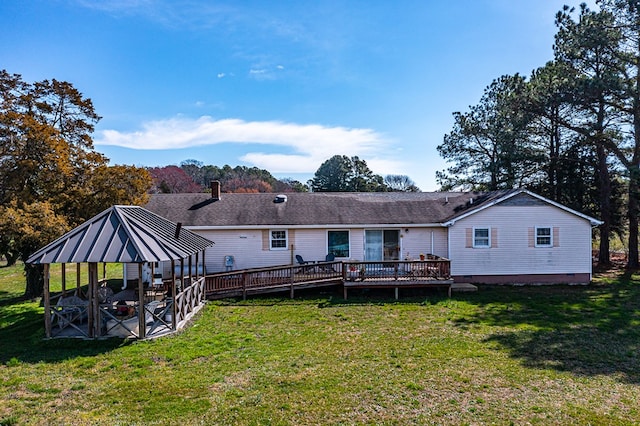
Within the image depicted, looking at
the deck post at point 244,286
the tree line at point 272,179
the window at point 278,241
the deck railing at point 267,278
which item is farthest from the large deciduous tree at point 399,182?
the deck post at point 244,286

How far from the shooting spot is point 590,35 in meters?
19.0

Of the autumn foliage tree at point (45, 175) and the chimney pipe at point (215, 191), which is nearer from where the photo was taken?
the autumn foliage tree at point (45, 175)

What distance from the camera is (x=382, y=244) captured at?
59.2ft

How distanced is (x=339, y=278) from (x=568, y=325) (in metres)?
7.92

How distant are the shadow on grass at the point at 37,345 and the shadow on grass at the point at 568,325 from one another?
992 centimetres

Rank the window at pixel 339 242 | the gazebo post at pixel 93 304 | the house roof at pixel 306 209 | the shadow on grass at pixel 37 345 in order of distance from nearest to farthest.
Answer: the shadow on grass at pixel 37 345 < the gazebo post at pixel 93 304 < the house roof at pixel 306 209 < the window at pixel 339 242

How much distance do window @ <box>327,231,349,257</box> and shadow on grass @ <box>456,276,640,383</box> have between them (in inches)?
228

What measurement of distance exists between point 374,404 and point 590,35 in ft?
72.4

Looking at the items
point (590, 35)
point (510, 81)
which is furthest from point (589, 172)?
point (590, 35)

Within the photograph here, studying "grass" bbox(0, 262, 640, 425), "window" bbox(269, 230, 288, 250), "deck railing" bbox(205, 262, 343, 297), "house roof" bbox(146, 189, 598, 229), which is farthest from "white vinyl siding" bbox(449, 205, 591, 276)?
"window" bbox(269, 230, 288, 250)

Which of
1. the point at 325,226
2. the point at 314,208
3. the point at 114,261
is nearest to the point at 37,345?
the point at 114,261

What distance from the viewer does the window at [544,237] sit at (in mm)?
17016

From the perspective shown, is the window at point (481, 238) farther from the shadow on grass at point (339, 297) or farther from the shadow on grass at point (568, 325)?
the shadow on grass at point (339, 297)

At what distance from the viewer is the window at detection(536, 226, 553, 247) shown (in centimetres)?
1702
